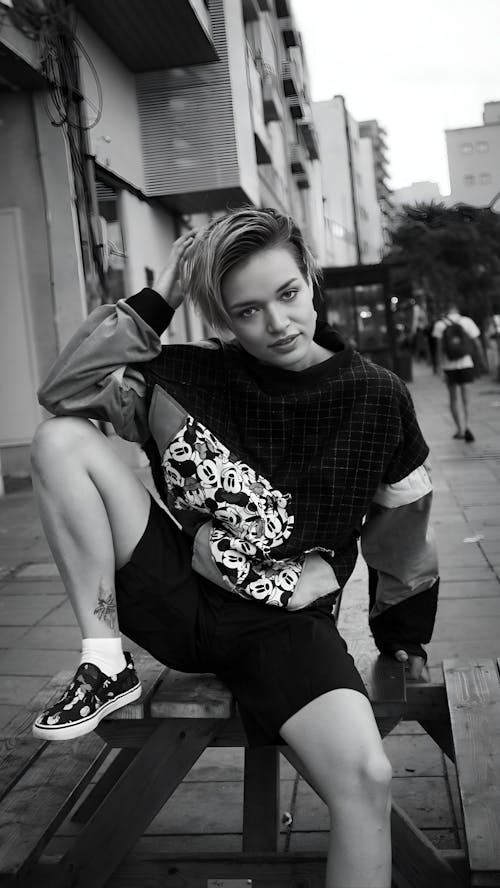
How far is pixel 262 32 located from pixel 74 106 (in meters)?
14.0

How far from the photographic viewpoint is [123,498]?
2.14 meters

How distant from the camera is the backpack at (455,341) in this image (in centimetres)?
1199

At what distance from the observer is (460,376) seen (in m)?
11.9

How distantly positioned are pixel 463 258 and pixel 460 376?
2136 centimetres

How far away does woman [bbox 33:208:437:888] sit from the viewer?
6.85 ft

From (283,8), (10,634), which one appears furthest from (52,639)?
(283,8)

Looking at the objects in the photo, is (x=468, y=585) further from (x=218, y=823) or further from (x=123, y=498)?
(x=123, y=498)

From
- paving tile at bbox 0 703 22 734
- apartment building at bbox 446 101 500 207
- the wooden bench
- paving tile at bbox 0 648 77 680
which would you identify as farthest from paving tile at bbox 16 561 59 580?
apartment building at bbox 446 101 500 207

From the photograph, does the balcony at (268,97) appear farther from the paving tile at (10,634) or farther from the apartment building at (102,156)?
the paving tile at (10,634)

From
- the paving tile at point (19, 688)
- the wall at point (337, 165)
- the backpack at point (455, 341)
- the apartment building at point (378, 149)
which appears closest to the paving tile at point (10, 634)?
the paving tile at point (19, 688)

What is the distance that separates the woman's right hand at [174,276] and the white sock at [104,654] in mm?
818

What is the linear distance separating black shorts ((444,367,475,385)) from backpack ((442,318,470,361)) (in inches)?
7.0

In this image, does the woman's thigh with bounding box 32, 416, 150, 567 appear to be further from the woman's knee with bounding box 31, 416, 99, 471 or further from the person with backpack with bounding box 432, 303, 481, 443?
the person with backpack with bounding box 432, 303, 481, 443

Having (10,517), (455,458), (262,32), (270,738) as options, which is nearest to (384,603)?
(270,738)
